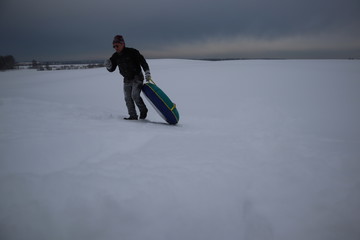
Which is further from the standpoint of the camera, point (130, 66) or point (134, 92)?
point (134, 92)

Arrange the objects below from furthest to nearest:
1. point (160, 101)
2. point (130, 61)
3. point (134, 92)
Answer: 1. point (134, 92)
2. point (130, 61)
3. point (160, 101)

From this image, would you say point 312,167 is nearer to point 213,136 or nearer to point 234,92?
point 213,136

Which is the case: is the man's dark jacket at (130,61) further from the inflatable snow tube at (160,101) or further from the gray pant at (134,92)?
the inflatable snow tube at (160,101)

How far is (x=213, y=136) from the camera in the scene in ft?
9.79

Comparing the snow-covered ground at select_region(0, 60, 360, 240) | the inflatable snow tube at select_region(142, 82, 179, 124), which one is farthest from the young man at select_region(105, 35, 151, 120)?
the snow-covered ground at select_region(0, 60, 360, 240)

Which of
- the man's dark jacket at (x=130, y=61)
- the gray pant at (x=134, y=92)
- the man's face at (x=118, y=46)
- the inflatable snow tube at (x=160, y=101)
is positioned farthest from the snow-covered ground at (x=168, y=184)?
the man's face at (x=118, y=46)

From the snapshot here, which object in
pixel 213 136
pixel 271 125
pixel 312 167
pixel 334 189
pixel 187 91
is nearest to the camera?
pixel 334 189

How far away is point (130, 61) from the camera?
4.04 meters

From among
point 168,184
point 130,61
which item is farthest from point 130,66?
point 168,184

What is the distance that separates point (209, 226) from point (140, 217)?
51cm

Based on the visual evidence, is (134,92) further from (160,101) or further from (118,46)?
(118,46)

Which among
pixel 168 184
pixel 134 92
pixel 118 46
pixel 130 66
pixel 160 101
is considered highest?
pixel 118 46

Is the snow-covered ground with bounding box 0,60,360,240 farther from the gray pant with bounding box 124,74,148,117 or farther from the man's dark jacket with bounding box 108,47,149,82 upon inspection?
the man's dark jacket with bounding box 108,47,149,82

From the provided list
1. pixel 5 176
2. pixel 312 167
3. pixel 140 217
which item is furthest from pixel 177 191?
pixel 312 167
